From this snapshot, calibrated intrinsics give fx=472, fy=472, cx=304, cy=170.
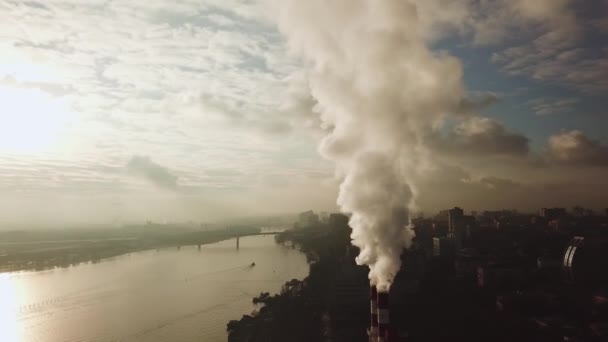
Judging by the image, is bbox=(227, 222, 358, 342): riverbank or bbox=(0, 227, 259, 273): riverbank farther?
bbox=(0, 227, 259, 273): riverbank

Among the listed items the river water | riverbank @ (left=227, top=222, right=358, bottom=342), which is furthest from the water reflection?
riverbank @ (left=227, top=222, right=358, bottom=342)

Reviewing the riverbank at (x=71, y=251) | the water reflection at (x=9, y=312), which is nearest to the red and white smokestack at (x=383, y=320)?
the water reflection at (x=9, y=312)

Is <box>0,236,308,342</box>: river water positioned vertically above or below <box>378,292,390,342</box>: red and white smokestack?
below

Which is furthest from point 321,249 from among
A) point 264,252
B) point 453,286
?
point 453,286

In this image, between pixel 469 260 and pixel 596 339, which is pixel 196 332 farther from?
pixel 469 260

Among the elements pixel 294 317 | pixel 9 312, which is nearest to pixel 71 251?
pixel 9 312

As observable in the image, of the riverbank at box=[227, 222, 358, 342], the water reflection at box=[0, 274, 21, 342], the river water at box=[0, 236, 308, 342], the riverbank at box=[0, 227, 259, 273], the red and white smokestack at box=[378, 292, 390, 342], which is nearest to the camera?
the red and white smokestack at box=[378, 292, 390, 342]

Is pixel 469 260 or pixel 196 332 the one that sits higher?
pixel 469 260

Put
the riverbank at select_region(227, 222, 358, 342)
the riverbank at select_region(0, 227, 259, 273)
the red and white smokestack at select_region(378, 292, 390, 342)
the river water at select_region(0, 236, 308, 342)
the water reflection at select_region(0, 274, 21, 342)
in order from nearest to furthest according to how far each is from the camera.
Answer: the red and white smokestack at select_region(378, 292, 390, 342)
the riverbank at select_region(227, 222, 358, 342)
the river water at select_region(0, 236, 308, 342)
the water reflection at select_region(0, 274, 21, 342)
the riverbank at select_region(0, 227, 259, 273)

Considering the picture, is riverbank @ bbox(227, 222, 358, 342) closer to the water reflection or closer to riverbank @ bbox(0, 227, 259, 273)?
the water reflection
